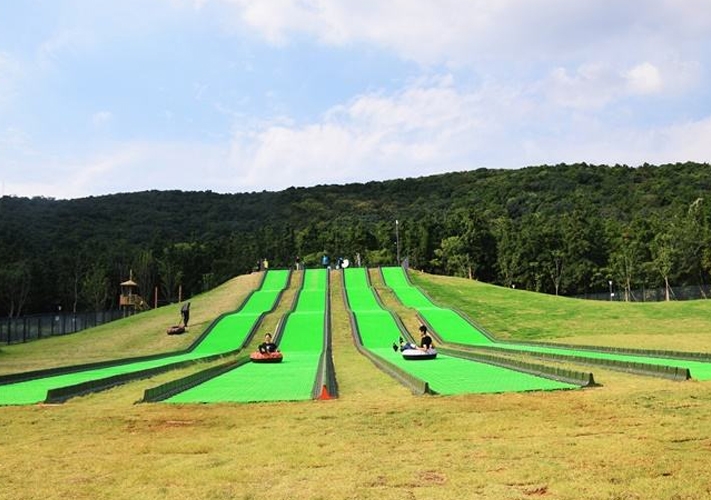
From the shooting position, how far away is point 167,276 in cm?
7075

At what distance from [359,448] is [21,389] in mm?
10847

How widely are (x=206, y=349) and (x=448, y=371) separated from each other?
12.9 metres

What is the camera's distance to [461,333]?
2962cm

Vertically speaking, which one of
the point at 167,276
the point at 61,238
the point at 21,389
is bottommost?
the point at 21,389

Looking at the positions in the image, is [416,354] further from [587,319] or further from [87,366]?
[587,319]

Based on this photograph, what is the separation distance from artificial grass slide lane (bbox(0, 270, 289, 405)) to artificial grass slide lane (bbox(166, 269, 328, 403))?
87.9 inches

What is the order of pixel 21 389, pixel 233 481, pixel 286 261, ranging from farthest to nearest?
1. pixel 286 261
2. pixel 21 389
3. pixel 233 481

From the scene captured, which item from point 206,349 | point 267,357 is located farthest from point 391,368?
point 206,349

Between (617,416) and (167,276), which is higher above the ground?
(167,276)

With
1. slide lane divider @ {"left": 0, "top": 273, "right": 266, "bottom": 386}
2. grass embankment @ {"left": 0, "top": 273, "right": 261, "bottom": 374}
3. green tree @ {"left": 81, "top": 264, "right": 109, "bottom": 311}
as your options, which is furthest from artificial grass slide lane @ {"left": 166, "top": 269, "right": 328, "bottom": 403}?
green tree @ {"left": 81, "top": 264, "right": 109, "bottom": 311}

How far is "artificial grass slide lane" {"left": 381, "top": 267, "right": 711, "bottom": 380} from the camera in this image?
55.7 feet

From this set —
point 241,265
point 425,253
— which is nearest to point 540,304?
point 425,253

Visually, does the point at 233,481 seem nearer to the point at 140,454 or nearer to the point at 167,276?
the point at 140,454

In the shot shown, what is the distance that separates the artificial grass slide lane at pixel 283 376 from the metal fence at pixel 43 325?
807 inches
